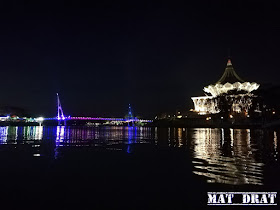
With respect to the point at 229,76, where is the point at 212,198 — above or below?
below

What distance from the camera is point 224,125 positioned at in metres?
52.5

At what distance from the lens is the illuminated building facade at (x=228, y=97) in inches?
2360

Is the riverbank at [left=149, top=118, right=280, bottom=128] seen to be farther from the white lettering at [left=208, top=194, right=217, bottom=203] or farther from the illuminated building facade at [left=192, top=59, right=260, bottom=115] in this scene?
the white lettering at [left=208, top=194, right=217, bottom=203]

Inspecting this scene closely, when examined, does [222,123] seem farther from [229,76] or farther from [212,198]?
[212,198]

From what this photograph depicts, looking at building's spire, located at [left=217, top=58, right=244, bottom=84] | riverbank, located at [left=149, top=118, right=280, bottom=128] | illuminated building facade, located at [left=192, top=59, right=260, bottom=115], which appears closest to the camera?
riverbank, located at [left=149, top=118, right=280, bottom=128]

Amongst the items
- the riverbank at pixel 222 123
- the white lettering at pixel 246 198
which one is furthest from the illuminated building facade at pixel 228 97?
the white lettering at pixel 246 198

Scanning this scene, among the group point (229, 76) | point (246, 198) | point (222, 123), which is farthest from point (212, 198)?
point (229, 76)

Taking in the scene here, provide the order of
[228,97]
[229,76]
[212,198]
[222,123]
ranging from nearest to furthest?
[212,198] < [222,123] < [228,97] < [229,76]

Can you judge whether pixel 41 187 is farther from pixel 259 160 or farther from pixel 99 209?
pixel 259 160

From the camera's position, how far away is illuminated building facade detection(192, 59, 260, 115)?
5994 cm

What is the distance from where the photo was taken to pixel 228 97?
214 feet

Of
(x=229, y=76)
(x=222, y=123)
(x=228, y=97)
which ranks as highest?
(x=229, y=76)

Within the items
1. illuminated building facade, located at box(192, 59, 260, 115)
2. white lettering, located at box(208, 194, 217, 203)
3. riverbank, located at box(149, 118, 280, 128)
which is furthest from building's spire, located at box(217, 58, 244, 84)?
white lettering, located at box(208, 194, 217, 203)

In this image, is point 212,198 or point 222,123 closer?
point 212,198
